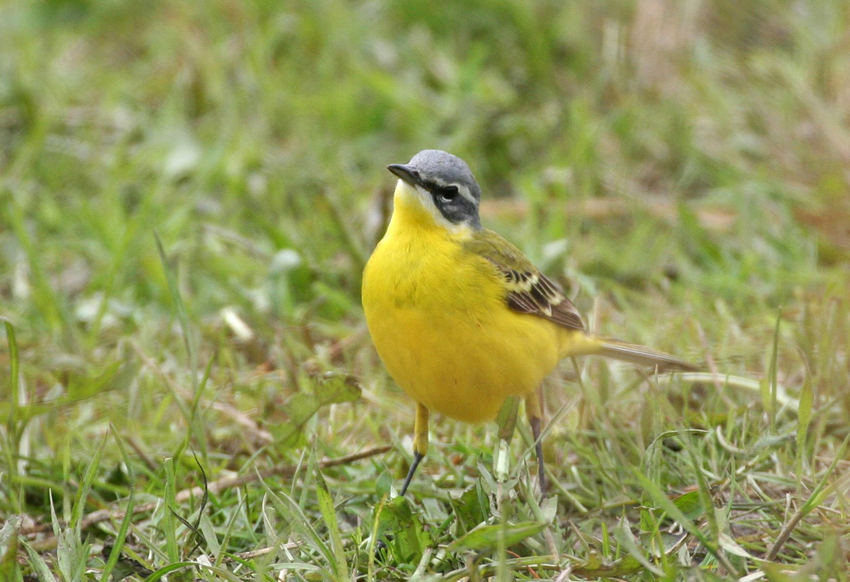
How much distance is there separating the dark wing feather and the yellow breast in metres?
0.08

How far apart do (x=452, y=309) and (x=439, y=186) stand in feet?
2.00

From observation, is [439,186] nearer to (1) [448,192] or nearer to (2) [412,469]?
(1) [448,192]

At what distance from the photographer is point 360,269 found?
224 inches

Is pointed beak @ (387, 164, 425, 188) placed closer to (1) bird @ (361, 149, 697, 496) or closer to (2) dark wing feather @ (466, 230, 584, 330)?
(1) bird @ (361, 149, 697, 496)

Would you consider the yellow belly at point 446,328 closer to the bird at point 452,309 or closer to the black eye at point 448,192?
the bird at point 452,309

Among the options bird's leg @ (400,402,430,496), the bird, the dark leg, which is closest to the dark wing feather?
the bird

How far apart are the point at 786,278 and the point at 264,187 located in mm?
3351

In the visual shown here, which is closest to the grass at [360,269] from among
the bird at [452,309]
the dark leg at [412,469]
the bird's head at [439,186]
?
the dark leg at [412,469]

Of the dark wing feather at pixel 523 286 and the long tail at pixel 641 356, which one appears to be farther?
the long tail at pixel 641 356

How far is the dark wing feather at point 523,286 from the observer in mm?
3953

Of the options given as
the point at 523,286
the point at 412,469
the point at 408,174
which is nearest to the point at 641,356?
the point at 523,286

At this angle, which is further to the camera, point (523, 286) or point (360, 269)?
point (360, 269)

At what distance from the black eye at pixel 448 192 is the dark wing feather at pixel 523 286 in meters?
0.20

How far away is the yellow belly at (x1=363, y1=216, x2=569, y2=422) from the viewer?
362 centimetres
